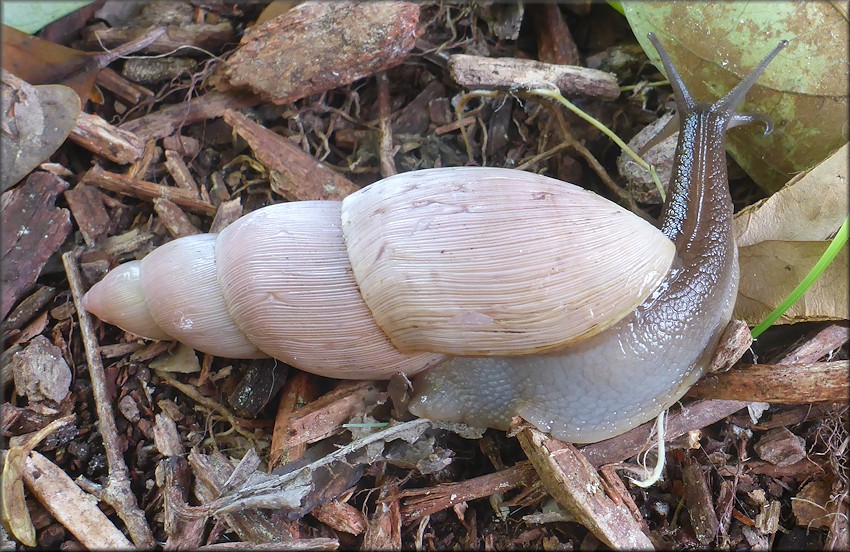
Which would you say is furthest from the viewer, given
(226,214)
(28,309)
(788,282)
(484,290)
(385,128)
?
(385,128)

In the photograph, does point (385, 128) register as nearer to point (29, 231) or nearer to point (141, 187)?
point (141, 187)

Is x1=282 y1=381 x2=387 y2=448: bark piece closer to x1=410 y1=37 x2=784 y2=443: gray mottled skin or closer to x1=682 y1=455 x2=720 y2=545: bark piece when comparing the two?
x1=410 y1=37 x2=784 y2=443: gray mottled skin

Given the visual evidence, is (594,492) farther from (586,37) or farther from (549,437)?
(586,37)

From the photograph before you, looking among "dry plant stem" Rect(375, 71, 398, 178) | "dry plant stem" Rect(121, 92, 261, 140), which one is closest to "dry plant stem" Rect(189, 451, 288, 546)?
"dry plant stem" Rect(375, 71, 398, 178)

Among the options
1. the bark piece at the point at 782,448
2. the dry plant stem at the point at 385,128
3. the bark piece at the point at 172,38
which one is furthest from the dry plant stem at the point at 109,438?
the bark piece at the point at 782,448

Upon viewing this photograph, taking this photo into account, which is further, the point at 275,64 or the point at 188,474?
the point at 275,64

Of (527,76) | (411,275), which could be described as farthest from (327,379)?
(527,76)

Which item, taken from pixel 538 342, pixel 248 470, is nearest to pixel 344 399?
pixel 248 470
